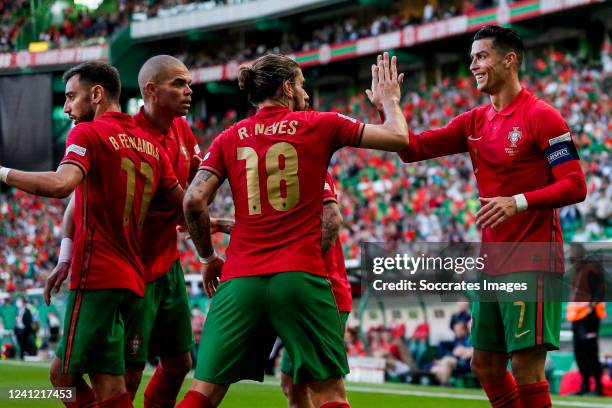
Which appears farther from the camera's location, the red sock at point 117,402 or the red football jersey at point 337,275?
the red football jersey at point 337,275

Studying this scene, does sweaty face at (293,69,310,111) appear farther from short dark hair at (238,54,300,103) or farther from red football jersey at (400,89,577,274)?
red football jersey at (400,89,577,274)

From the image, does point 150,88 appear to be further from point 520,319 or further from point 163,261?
point 520,319

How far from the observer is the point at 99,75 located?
6.02 m

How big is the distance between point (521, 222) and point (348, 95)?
30.7m

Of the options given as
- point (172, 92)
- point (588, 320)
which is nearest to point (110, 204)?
point (172, 92)

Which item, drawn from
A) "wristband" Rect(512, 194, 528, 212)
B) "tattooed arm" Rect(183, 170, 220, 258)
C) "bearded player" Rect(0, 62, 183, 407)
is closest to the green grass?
"bearded player" Rect(0, 62, 183, 407)

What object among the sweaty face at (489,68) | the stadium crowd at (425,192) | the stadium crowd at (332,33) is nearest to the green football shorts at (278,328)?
the sweaty face at (489,68)

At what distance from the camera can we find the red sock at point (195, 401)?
4754mm

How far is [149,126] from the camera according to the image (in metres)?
6.35

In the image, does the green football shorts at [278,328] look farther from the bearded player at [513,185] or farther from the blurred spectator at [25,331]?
the blurred spectator at [25,331]

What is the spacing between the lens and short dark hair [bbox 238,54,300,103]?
518 centimetres

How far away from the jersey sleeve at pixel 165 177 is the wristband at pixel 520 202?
81.2 inches

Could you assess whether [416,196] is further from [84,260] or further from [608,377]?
[84,260]

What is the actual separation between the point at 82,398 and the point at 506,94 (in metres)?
3.17
